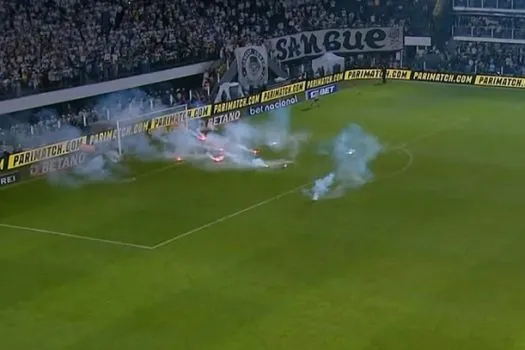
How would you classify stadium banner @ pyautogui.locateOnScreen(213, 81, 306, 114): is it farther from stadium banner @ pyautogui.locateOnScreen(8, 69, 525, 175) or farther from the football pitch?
the football pitch

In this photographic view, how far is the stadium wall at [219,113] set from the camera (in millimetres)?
40988

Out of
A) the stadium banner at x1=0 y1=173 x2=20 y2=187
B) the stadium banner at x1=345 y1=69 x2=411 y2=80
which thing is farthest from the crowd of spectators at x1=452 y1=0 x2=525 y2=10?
the stadium banner at x1=0 y1=173 x2=20 y2=187

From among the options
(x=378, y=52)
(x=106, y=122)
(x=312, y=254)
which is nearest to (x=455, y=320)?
(x=312, y=254)

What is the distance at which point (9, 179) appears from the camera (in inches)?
1588

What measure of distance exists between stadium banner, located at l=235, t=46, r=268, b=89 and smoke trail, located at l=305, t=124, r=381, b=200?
1341 centimetres

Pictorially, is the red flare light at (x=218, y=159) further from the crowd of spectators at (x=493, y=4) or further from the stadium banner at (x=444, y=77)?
the crowd of spectators at (x=493, y=4)

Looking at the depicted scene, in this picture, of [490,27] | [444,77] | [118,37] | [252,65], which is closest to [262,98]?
[252,65]

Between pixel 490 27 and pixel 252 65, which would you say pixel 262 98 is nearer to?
pixel 252 65

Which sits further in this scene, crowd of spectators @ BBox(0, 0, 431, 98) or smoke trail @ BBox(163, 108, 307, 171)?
crowd of spectators @ BBox(0, 0, 431, 98)

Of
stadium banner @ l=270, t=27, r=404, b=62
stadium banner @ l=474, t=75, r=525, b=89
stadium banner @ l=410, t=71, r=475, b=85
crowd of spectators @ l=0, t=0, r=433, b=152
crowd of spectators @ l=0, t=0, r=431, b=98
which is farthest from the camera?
stadium banner @ l=270, t=27, r=404, b=62

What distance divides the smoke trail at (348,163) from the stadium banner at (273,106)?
6.83 metres

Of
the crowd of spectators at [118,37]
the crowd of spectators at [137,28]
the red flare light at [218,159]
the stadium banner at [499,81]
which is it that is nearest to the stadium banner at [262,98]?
the crowd of spectators at [118,37]

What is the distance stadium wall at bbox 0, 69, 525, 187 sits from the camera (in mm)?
40988

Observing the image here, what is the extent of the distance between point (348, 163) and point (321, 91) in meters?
18.7
